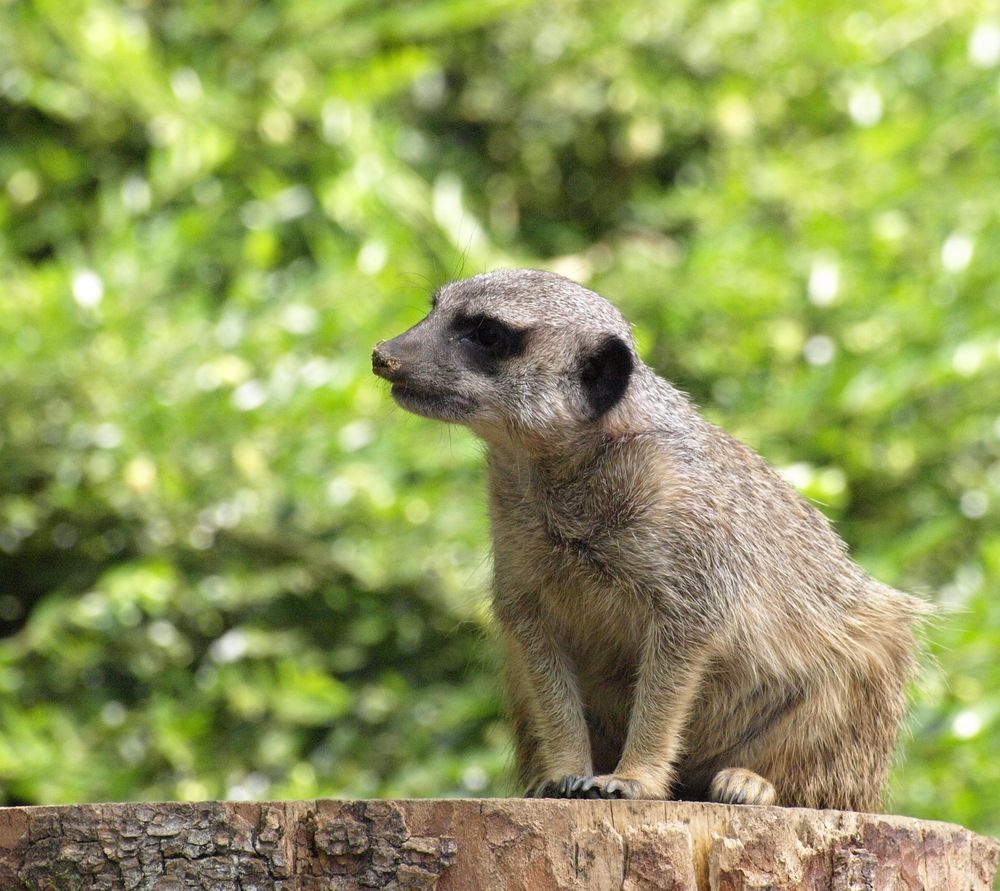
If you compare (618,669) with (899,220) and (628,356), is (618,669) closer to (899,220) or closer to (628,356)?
(628,356)

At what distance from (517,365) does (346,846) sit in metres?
1.19

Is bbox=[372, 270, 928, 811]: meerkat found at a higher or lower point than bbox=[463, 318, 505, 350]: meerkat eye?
lower

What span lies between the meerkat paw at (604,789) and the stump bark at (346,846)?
388 millimetres

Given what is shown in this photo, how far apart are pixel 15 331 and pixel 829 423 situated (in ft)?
9.87

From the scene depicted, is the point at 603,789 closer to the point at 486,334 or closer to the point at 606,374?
the point at 606,374

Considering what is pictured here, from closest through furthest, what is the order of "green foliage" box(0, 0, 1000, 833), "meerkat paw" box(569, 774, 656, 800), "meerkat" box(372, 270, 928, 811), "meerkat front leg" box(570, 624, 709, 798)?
"meerkat paw" box(569, 774, 656, 800) → "meerkat front leg" box(570, 624, 709, 798) → "meerkat" box(372, 270, 928, 811) → "green foliage" box(0, 0, 1000, 833)

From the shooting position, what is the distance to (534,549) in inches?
127

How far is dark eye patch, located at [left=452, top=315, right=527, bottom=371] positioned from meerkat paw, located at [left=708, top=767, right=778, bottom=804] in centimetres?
102

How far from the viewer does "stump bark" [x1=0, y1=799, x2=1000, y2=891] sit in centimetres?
232

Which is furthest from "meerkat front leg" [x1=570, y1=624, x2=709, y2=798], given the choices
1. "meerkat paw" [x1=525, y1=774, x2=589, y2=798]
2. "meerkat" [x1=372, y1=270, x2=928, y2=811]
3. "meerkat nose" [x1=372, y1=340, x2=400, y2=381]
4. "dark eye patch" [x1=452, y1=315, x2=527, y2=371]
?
"meerkat nose" [x1=372, y1=340, x2=400, y2=381]

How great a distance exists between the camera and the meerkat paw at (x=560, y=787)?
2807 mm

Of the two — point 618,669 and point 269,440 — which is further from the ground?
point 269,440

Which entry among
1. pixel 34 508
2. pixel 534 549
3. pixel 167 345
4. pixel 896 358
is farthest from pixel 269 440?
pixel 896 358

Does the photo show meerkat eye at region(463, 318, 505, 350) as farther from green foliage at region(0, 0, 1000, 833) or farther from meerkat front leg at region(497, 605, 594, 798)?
green foliage at region(0, 0, 1000, 833)
